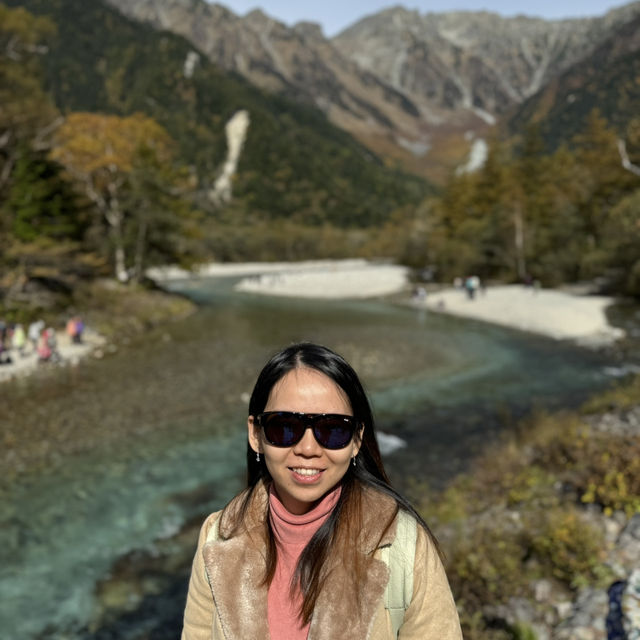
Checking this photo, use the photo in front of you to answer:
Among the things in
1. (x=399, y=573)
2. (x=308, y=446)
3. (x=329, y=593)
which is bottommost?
(x=329, y=593)

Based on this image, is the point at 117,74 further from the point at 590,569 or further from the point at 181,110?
the point at 590,569

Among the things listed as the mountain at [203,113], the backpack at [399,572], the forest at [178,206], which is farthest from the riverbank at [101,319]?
the mountain at [203,113]

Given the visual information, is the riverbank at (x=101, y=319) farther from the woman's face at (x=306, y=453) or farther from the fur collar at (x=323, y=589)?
the woman's face at (x=306, y=453)

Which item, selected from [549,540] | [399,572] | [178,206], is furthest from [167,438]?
[178,206]

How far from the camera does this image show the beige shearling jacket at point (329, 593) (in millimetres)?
1803

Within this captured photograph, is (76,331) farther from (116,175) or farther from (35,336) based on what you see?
(116,175)

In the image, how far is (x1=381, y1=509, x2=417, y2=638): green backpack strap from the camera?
181 centimetres

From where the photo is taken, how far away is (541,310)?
29891mm

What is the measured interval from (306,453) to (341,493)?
0.97ft

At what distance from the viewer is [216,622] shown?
1979 millimetres

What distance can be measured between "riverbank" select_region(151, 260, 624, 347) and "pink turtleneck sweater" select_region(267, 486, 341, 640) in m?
24.9

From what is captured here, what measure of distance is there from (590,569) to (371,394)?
422 inches

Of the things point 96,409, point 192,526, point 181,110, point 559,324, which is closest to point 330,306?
point 559,324

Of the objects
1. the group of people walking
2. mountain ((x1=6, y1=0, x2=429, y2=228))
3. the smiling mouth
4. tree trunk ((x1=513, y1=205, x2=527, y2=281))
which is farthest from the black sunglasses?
mountain ((x1=6, y1=0, x2=429, y2=228))
